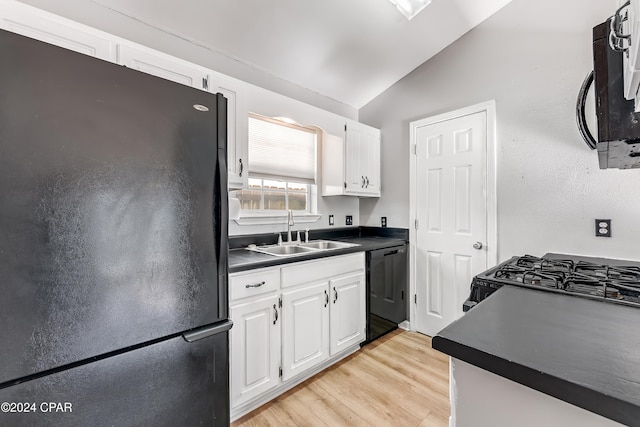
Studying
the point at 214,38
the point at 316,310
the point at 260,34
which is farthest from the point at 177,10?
the point at 316,310

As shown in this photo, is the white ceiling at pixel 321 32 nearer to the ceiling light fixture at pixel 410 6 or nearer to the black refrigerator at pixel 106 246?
the ceiling light fixture at pixel 410 6

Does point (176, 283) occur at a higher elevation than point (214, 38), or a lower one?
lower

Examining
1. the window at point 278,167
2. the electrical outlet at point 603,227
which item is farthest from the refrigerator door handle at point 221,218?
the electrical outlet at point 603,227

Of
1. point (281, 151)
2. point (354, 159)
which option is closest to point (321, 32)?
point (281, 151)

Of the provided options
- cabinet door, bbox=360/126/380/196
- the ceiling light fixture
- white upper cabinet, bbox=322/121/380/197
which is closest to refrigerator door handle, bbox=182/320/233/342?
white upper cabinet, bbox=322/121/380/197

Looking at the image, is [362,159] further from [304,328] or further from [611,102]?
[611,102]

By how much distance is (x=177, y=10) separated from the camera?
1793 mm

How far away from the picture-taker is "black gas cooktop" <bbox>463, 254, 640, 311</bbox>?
0.95 m

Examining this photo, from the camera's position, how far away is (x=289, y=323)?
1.86 m

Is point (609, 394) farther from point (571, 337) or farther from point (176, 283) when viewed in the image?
point (176, 283)

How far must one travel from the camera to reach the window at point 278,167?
7.98 ft

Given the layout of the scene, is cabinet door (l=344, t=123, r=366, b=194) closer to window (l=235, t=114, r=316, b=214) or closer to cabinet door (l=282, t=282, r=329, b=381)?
window (l=235, t=114, r=316, b=214)

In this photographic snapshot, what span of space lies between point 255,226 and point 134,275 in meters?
1.43

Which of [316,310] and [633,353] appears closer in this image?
[633,353]
